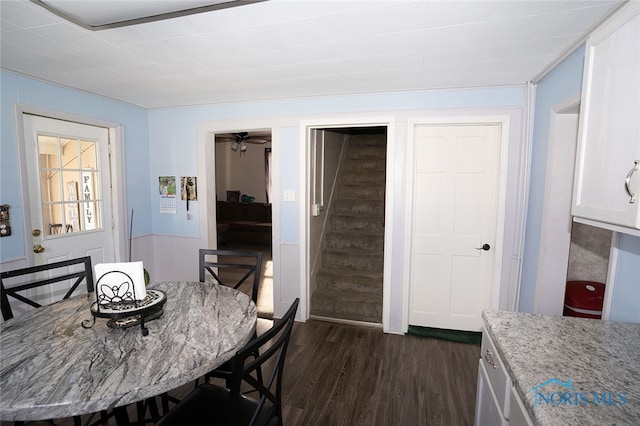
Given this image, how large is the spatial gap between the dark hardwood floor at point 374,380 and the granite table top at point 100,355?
890 mm

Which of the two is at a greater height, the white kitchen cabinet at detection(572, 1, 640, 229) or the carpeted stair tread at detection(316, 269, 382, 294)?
the white kitchen cabinet at detection(572, 1, 640, 229)

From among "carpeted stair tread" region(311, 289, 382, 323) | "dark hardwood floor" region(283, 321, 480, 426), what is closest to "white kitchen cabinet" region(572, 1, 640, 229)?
"dark hardwood floor" region(283, 321, 480, 426)

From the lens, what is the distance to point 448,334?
9.93ft

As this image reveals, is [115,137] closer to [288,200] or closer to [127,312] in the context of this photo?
[288,200]

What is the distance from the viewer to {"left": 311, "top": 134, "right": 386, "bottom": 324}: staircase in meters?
3.55

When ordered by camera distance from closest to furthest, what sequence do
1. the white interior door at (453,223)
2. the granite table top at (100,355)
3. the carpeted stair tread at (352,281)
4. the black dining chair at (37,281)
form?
the granite table top at (100,355) → the black dining chair at (37,281) → the white interior door at (453,223) → the carpeted stair tread at (352,281)

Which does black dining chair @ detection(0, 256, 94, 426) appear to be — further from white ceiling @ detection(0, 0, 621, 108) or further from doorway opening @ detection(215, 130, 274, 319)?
doorway opening @ detection(215, 130, 274, 319)

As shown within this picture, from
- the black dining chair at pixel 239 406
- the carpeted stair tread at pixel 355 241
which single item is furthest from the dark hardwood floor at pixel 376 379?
the carpeted stair tread at pixel 355 241

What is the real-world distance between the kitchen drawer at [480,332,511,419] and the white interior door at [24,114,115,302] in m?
3.50

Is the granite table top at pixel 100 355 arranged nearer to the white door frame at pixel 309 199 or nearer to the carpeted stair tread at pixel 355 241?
the white door frame at pixel 309 199

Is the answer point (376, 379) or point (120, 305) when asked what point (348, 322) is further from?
point (120, 305)

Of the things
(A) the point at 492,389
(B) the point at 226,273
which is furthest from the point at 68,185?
(A) the point at 492,389

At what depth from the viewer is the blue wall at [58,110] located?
7.87ft

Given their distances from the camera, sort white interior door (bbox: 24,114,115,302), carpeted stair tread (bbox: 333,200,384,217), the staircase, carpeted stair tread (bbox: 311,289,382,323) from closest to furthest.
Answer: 1. white interior door (bbox: 24,114,115,302)
2. carpeted stair tread (bbox: 311,289,382,323)
3. the staircase
4. carpeted stair tread (bbox: 333,200,384,217)
